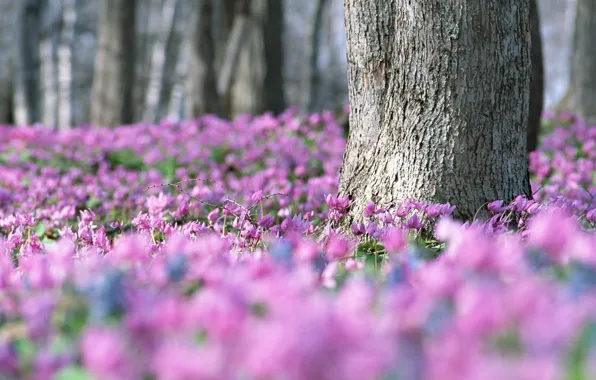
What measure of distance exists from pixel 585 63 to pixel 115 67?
7.83 meters

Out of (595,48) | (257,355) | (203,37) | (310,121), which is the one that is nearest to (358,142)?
(257,355)

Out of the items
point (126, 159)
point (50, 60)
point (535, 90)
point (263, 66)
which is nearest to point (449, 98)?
point (535, 90)

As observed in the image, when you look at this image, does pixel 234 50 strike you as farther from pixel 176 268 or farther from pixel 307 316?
pixel 307 316

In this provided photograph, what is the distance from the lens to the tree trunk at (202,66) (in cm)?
1300

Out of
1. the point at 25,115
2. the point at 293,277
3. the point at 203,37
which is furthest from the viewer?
the point at 25,115

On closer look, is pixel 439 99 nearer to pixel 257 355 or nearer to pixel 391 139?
pixel 391 139

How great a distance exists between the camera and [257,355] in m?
1.29

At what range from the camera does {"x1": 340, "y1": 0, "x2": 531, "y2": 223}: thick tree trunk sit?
4.12 metres

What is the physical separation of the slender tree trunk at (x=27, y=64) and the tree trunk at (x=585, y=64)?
1027 cm

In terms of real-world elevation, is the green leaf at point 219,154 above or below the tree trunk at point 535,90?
below

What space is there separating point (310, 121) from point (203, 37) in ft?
12.4

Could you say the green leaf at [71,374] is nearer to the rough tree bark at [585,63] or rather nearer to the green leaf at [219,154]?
the green leaf at [219,154]

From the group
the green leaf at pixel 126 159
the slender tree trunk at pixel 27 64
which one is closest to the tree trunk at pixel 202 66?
the green leaf at pixel 126 159

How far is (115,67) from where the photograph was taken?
43.4ft
